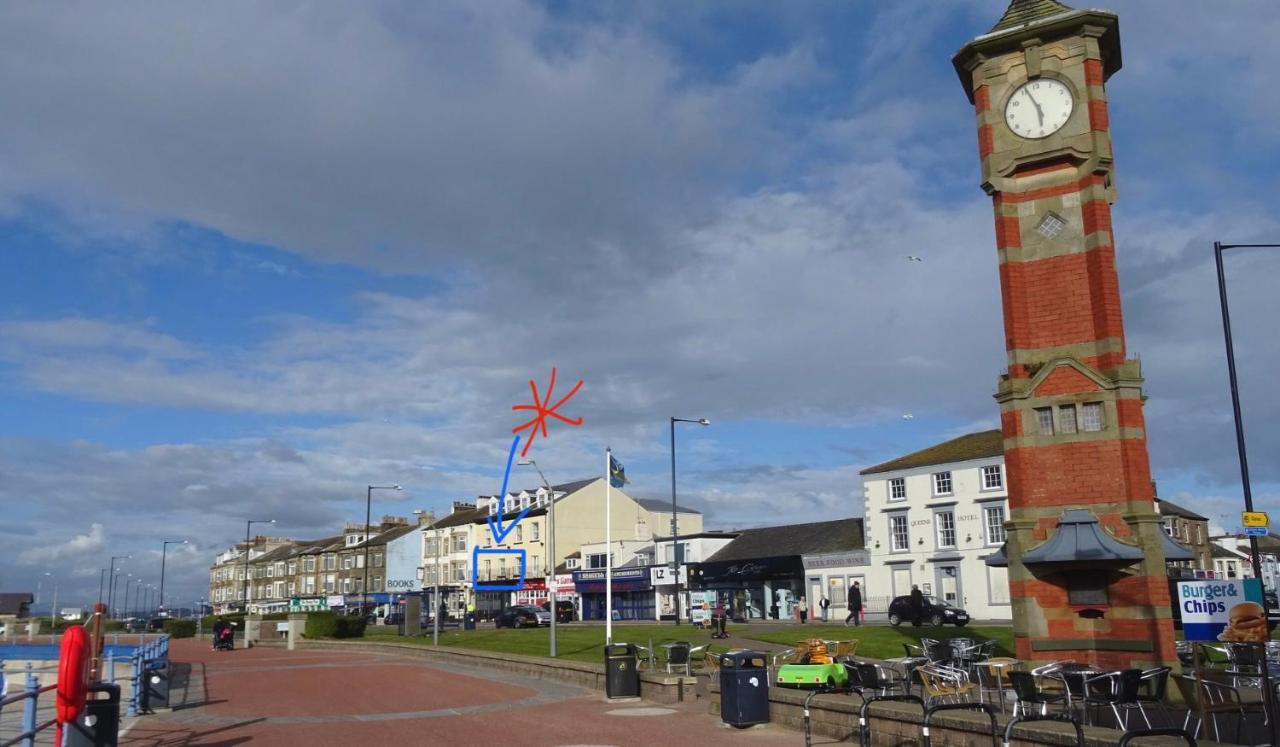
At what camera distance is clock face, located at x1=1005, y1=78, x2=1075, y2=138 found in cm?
1953

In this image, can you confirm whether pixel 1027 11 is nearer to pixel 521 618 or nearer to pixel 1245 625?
pixel 1245 625

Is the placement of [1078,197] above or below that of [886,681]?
above

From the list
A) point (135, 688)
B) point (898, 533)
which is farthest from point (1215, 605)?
point (898, 533)

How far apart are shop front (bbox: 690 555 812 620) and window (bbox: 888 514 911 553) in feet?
20.2

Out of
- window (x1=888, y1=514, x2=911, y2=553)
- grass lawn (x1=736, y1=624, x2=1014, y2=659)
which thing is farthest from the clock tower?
window (x1=888, y1=514, x2=911, y2=553)

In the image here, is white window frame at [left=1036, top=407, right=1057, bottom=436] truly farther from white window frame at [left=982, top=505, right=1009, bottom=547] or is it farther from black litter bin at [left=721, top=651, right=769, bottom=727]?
white window frame at [left=982, top=505, right=1009, bottom=547]

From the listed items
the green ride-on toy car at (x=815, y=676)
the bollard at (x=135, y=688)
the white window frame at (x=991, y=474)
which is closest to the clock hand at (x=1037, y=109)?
the green ride-on toy car at (x=815, y=676)

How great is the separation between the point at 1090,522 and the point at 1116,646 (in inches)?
84.5

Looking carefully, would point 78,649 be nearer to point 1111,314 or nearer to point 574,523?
point 1111,314

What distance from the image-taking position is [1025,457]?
18719 millimetres

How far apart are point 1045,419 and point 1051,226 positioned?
12.3 ft

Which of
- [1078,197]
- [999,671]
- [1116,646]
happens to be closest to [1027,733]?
[999,671]

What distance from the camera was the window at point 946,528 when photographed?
4875 centimetres

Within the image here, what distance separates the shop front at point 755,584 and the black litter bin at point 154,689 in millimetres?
39106
